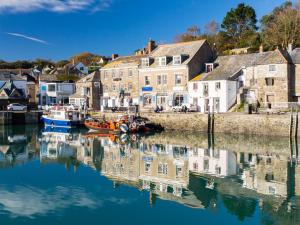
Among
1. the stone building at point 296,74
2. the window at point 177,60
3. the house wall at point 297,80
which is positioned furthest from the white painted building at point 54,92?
the house wall at point 297,80

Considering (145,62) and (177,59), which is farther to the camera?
(145,62)

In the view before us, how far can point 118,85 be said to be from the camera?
55.8 meters

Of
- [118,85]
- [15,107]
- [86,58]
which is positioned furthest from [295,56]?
[86,58]

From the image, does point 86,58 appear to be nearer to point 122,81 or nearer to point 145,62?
point 122,81

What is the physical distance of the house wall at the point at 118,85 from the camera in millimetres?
53625

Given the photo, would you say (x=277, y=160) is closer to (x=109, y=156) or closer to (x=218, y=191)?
(x=218, y=191)

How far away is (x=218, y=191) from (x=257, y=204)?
8.35ft

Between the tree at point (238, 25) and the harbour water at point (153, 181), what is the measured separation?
115 ft

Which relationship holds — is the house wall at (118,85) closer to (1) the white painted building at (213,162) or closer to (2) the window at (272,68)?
(2) the window at (272,68)

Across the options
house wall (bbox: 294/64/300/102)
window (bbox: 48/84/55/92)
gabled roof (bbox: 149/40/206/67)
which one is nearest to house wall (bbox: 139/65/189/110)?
gabled roof (bbox: 149/40/206/67)

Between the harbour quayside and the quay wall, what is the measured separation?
954cm

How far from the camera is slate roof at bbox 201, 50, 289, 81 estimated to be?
134ft

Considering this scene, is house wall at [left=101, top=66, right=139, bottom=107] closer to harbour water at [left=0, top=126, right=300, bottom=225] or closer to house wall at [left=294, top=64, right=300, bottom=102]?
harbour water at [left=0, top=126, right=300, bottom=225]

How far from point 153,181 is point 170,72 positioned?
2917 cm
